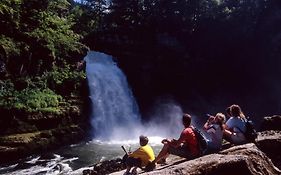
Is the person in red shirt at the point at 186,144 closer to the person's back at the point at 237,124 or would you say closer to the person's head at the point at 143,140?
the person's head at the point at 143,140

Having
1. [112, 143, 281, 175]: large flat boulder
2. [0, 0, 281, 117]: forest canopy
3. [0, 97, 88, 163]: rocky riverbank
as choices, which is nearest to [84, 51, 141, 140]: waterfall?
[0, 0, 281, 117]: forest canopy

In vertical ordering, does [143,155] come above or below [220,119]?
below

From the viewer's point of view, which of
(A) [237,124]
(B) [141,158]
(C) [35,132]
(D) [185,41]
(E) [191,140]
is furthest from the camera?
(D) [185,41]

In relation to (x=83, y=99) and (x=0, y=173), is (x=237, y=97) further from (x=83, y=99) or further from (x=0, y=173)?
(x=0, y=173)

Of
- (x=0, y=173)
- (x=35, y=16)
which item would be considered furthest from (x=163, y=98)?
(x=0, y=173)

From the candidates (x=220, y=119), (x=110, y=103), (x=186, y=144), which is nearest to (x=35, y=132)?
(x=110, y=103)

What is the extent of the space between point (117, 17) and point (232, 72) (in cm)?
1514

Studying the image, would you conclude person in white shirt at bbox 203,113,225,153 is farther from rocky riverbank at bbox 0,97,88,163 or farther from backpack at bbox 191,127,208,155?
rocky riverbank at bbox 0,97,88,163

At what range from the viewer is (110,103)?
30.9 m

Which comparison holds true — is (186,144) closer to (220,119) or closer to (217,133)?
(217,133)

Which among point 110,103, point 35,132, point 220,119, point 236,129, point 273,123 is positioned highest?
point 220,119

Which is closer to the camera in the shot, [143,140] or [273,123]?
[143,140]

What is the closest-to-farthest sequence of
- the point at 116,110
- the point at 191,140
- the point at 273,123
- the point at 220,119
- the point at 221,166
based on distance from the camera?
1. the point at 221,166
2. the point at 191,140
3. the point at 220,119
4. the point at 273,123
5. the point at 116,110

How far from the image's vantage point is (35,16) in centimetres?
2795
